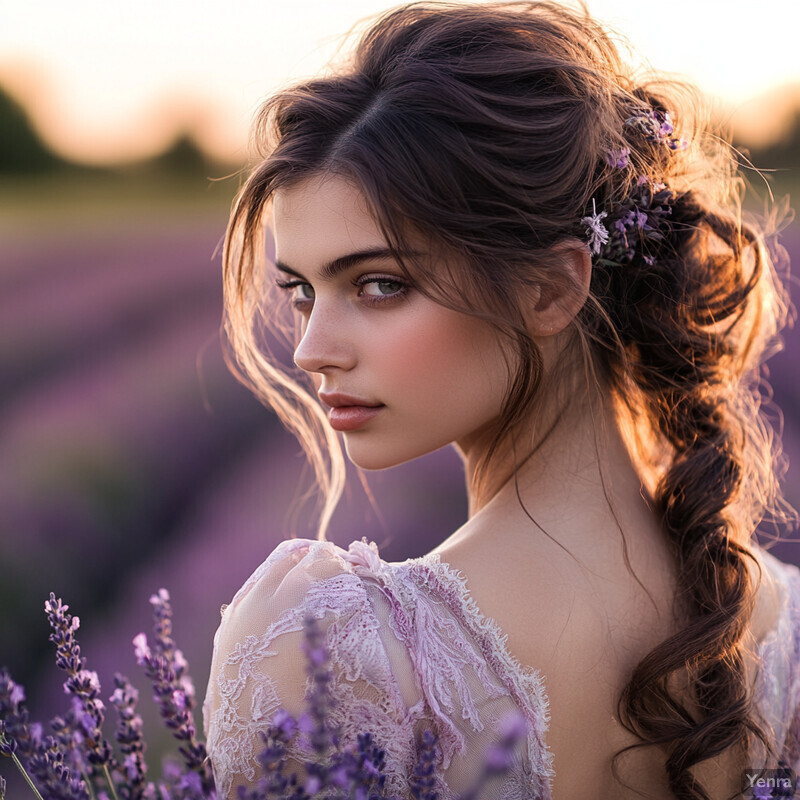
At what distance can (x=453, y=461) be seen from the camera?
3969 millimetres

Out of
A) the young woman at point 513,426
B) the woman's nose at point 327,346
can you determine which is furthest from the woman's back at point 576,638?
the woman's nose at point 327,346

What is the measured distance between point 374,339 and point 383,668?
0.51 m

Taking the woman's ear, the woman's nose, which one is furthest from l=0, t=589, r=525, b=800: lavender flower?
the woman's ear

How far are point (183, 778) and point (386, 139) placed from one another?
102 centimetres

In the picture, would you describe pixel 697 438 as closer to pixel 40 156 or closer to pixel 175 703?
pixel 175 703

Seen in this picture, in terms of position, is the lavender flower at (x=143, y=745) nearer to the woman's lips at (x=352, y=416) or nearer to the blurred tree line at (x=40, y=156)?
the woman's lips at (x=352, y=416)

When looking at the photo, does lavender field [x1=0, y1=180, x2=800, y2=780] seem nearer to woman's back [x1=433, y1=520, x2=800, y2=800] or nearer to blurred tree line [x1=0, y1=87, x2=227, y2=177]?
blurred tree line [x1=0, y1=87, x2=227, y2=177]

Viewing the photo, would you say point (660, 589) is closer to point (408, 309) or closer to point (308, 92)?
point (408, 309)

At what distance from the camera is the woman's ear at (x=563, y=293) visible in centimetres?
157

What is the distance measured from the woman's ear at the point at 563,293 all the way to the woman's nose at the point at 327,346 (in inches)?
12.6

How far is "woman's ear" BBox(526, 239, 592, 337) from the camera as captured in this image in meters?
1.57

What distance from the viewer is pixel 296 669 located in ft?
4.12

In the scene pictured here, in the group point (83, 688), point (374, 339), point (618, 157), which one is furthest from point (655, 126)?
point (83, 688)

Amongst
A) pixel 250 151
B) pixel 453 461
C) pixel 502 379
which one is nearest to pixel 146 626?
pixel 453 461
